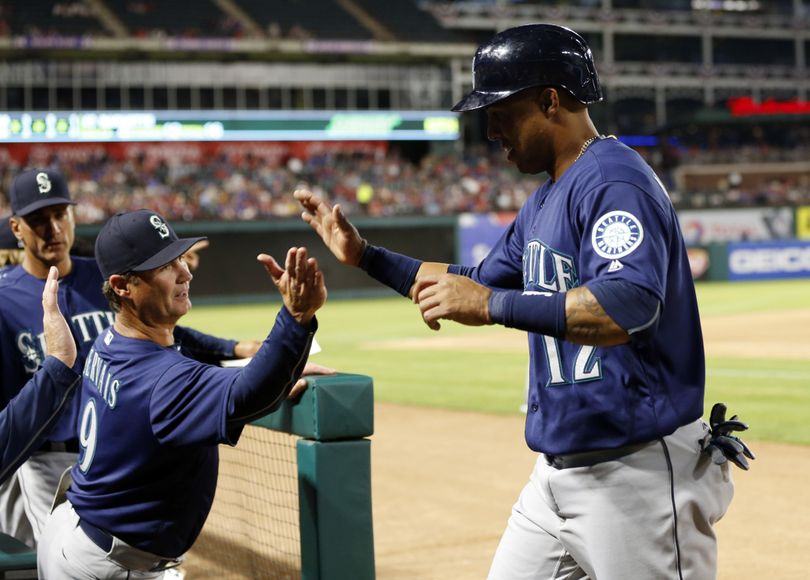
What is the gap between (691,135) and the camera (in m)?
64.3

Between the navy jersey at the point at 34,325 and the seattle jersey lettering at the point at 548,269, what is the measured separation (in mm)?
2545

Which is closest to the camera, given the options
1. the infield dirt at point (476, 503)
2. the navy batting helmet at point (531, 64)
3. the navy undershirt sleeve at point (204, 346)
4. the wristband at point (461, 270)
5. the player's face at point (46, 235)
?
the navy batting helmet at point (531, 64)

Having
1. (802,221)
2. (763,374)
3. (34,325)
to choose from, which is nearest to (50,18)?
(802,221)

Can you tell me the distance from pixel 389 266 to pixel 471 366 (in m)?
13.7

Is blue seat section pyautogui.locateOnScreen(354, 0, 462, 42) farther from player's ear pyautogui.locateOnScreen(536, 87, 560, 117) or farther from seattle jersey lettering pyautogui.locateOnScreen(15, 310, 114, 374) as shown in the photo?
player's ear pyautogui.locateOnScreen(536, 87, 560, 117)

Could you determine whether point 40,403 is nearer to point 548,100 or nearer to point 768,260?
point 548,100

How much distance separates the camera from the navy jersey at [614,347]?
8.88 ft

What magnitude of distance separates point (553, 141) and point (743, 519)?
4.73 meters

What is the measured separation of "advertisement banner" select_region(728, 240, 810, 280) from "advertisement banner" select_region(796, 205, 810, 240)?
416 centimetres

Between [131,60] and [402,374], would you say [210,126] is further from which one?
[402,374]

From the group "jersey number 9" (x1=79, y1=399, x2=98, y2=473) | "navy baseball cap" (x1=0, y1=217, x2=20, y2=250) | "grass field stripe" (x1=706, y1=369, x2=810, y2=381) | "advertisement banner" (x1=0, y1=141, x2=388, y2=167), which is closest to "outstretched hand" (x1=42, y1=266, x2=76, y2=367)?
"jersey number 9" (x1=79, y1=399, x2=98, y2=473)

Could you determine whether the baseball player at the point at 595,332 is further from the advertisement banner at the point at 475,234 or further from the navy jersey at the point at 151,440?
the advertisement banner at the point at 475,234

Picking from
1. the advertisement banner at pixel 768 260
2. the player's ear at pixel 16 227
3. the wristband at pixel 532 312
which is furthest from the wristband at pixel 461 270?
the advertisement banner at pixel 768 260

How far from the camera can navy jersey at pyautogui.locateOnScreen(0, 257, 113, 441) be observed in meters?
4.90
